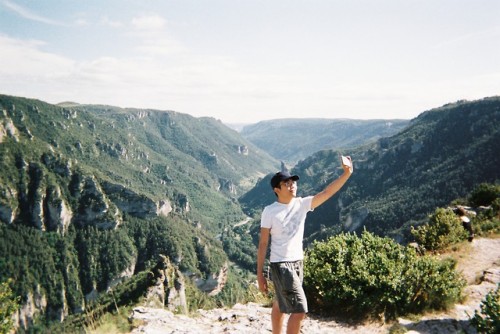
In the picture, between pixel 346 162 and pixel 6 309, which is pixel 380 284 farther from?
pixel 6 309

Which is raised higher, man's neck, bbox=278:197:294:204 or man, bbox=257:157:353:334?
man's neck, bbox=278:197:294:204

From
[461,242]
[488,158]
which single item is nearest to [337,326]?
[461,242]

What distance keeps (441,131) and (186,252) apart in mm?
160869

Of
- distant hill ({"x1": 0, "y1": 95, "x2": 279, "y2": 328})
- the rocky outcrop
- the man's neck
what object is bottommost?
distant hill ({"x1": 0, "y1": 95, "x2": 279, "y2": 328})

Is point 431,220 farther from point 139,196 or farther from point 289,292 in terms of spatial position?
point 139,196

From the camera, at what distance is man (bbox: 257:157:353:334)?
516 centimetres

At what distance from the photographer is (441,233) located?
45.7 feet

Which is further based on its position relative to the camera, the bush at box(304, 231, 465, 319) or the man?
the bush at box(304, 231, 465, 319)

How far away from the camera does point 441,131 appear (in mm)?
190375

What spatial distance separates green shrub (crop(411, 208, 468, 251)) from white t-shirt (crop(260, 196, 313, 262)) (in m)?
9.94

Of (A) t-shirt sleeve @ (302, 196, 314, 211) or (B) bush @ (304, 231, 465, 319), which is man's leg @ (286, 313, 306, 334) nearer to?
(A) t-shirt sleeve @ (302, 196, 314, 211)

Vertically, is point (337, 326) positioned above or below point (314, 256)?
below

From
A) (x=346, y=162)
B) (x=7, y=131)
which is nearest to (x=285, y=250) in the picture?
(x=346, y=162)

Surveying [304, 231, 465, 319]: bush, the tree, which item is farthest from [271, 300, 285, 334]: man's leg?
the tree
